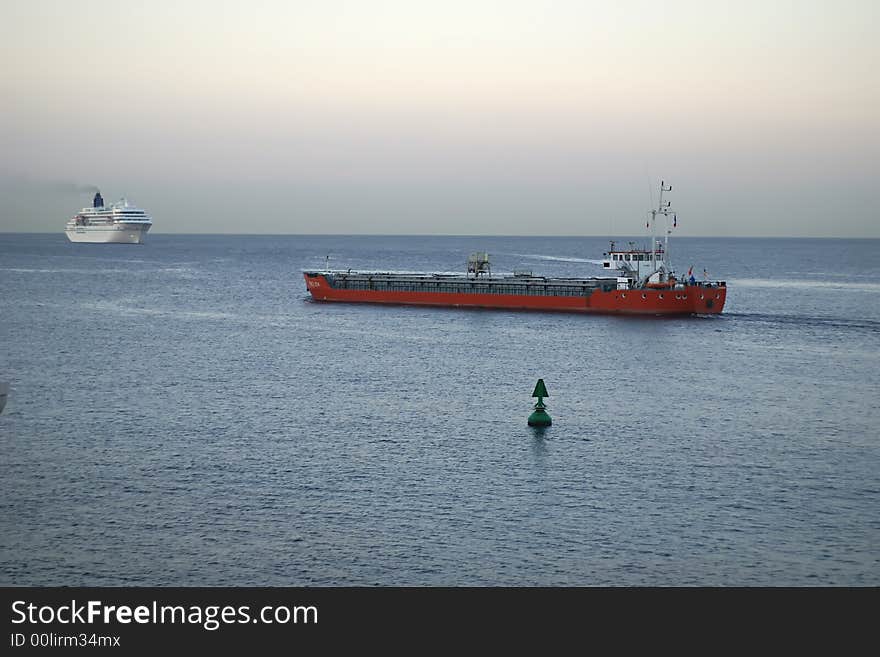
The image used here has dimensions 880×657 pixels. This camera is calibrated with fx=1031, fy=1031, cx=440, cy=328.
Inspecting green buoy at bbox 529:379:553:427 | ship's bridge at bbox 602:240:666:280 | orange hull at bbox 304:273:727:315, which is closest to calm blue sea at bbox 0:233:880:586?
green buoy at bbox 529:379:553:427

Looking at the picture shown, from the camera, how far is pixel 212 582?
31.6 metres

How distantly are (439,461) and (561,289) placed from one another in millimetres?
75504

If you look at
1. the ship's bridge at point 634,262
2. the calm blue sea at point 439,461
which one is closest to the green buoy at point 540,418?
the calm blue sea at point 439,461

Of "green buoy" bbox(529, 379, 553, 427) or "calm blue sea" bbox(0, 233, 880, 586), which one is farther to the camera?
"green buoy" bbox(529, 379, 553, 427)

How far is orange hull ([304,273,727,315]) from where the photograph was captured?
109 metres

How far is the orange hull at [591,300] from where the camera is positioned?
10888 cm

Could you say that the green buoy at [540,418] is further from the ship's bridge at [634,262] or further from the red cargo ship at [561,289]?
the ship's bridge at [634,262]

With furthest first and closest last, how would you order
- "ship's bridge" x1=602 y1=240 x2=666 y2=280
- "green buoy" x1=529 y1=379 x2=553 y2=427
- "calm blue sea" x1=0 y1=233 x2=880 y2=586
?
1. "ship's bridge" x1=602 y1=240 x2=666 y2=280
2. "green buoy" x1=529 y1=379 x2=553 y2=427
3. "calm blue sea" x1=0 y1=233 x2=880 y2=586

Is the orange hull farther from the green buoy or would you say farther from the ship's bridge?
the green buoy

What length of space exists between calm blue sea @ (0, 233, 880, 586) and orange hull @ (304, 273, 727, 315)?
1573 centimetres

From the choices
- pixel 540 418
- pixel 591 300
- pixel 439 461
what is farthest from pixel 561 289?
pixel 439 461

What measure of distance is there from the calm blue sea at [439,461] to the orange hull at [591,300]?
15.7 metres
